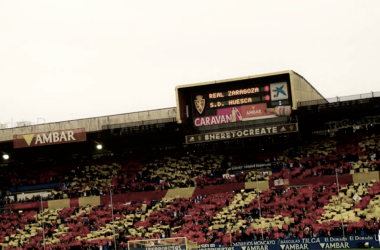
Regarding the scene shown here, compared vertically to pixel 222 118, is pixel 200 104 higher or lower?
higher

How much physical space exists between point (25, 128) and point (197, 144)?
708 inches

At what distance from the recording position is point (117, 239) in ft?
142

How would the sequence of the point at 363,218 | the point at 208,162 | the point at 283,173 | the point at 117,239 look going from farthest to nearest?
the point at 208,162 < the point at 283,173 < the point at 117,239 < the point at 363,218

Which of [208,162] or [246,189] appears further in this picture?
[208,162]

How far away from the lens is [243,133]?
4734 cm

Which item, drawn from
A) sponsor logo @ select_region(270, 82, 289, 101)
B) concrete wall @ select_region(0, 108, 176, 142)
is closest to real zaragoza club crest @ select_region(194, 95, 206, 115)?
concrete wall @ select_region(0, 108, 176, 142)

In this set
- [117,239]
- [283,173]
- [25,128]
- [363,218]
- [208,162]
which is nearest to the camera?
[363,218]

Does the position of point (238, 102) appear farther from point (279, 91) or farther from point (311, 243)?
point (311, 243)

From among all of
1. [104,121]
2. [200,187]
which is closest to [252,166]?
A: [200,187]

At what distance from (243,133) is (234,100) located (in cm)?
306

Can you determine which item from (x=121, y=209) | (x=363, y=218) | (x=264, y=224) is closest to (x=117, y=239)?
(x=121, y=209)

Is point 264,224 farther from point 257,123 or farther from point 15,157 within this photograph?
point 15,157

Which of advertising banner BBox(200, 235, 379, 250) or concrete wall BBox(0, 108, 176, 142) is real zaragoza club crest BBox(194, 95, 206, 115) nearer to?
concrete wall BBox(0, 108, 176, 142)

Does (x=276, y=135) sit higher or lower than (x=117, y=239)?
higher
